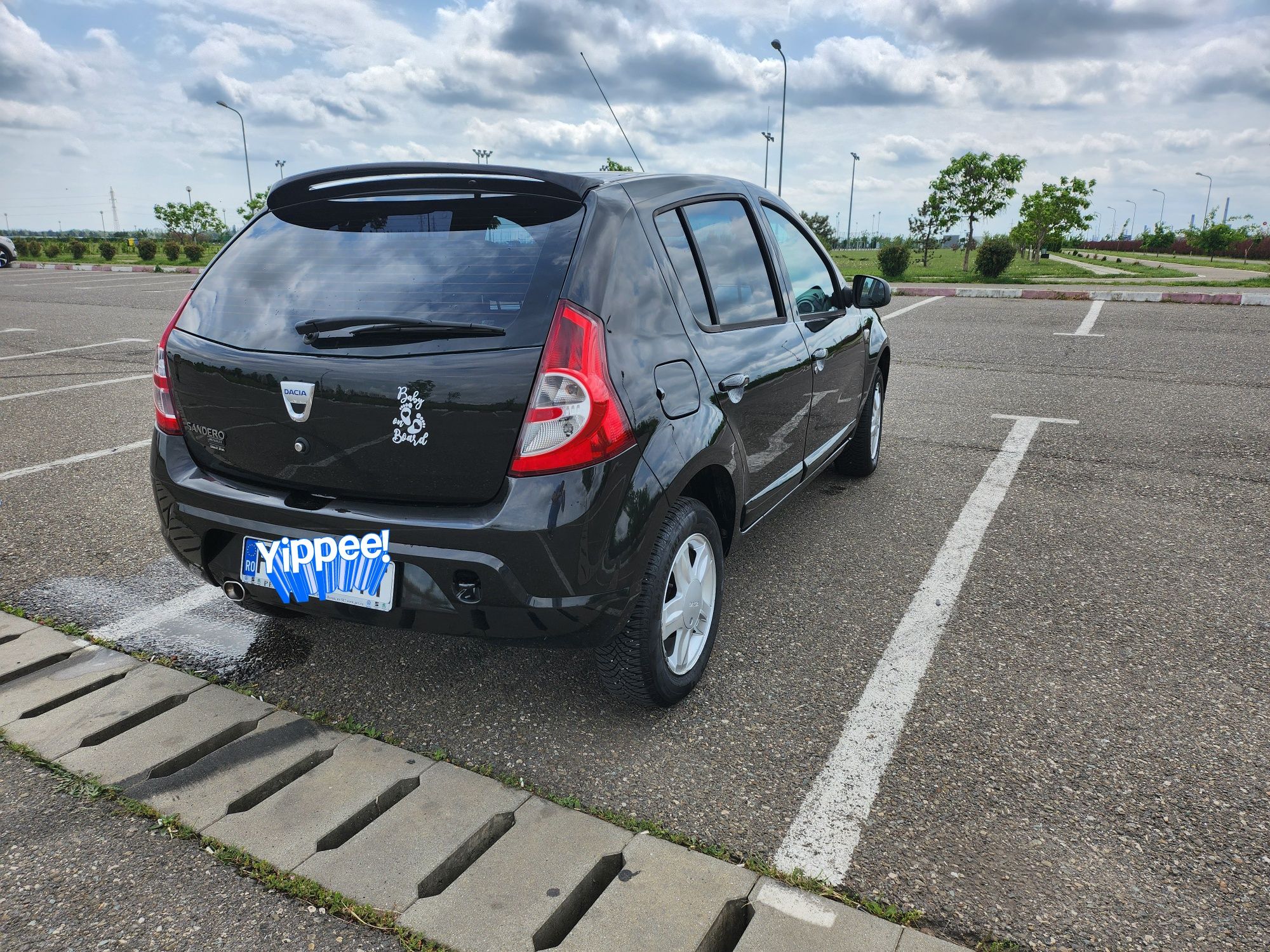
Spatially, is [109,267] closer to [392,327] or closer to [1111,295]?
[1111,295]

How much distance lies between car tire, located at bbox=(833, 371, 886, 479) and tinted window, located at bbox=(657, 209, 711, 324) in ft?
6.93

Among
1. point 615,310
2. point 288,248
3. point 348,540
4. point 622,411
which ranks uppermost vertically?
point 288,248

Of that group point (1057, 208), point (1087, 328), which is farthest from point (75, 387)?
point (1057, 208)

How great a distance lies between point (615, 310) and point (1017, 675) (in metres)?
1.82

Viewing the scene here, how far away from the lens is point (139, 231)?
217 feet

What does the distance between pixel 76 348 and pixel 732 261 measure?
980 cm

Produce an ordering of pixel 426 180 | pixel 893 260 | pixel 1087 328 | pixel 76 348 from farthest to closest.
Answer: pixel 893 260
pixel 1087 328
pixel 76 348
pixel 426 180

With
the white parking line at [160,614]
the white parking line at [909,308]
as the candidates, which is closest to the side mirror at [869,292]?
the white parking line at [160,614]

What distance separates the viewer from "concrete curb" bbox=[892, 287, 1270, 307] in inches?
552

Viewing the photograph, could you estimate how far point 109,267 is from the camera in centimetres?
2992

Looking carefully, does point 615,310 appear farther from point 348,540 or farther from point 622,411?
point 348,540

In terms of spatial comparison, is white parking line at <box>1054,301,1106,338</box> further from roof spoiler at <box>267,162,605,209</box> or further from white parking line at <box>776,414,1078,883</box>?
roof spoiler at <box>267,162,605,209</box>

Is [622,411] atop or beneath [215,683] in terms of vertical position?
atop

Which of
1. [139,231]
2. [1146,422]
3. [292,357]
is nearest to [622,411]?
[292,357]
